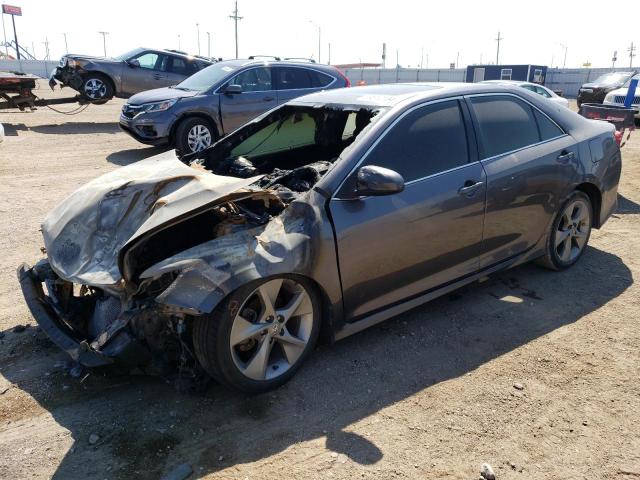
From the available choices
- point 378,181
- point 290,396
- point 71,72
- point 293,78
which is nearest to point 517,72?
point 293,78

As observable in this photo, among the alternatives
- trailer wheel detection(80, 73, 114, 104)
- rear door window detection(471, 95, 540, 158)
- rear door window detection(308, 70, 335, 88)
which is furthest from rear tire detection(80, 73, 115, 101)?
rear door window detection(471, 95, 540, 158)

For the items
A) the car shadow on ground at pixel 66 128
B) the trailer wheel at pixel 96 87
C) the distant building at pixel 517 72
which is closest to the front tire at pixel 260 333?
the car shadow on ground at pixel 66 128

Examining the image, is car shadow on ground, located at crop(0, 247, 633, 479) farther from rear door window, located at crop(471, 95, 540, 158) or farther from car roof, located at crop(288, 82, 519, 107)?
car roof, located at crop(288, 82, 519, 107)

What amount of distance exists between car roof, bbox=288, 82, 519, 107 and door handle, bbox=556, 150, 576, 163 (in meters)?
→ 0.68

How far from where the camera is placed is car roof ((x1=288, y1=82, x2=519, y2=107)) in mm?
3908

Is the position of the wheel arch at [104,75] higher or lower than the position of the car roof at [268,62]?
lower

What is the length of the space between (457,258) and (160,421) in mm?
2264

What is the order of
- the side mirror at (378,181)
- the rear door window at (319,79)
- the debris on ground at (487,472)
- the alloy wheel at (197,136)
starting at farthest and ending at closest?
the rear door window at (319,79)
the alloy wheel at (197,136)
the side mirror at (378,181)
the debris on ground at (487,472)

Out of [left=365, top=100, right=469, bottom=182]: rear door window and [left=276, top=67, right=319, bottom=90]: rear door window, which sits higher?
[left=276, top=67, right=319, bottom=90]: rear door window

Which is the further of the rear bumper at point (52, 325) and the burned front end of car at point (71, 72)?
the burned front end of car at point (71, 72)

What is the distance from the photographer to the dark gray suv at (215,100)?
32.5 ft

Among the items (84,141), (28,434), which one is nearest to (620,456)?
(28,434)

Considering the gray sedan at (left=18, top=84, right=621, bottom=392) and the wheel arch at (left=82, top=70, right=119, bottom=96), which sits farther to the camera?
the wheel arch at (left=82, top=70, right=119, bottom=96)

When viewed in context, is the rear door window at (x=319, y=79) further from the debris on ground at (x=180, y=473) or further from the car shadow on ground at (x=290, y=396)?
the debris on ground at (x=180, y=473)
